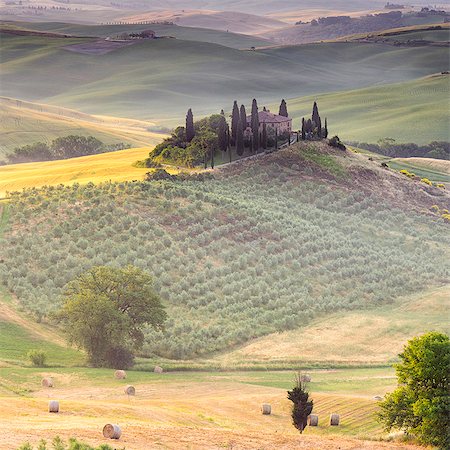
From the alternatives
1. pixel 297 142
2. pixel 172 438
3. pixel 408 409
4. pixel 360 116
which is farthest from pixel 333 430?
pixel 360 116

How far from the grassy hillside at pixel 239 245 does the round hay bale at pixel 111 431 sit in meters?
23.8

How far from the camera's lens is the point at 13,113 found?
176 m

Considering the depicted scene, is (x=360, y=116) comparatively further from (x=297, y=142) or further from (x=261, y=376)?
(x=261, y=376)

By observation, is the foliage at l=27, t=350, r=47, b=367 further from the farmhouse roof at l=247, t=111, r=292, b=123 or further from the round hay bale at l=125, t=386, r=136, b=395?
the farmhouse roof at l=247, t=111, r=292, b=123

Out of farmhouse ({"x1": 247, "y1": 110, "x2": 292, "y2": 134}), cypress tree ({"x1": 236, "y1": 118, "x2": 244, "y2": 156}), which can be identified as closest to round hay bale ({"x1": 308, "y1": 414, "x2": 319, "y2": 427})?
cypress tree ({"x1": 236, "y1": 118, "x2": 244, "y2": 156})

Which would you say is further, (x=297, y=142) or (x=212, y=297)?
(x=297, y=142)

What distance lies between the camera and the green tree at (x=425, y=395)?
38.1 metres

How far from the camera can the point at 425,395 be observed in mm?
38750

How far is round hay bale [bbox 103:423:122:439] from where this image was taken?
35.6 m

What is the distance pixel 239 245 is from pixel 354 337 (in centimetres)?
1843

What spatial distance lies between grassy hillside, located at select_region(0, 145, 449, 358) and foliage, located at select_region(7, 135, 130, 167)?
5323 centimetres

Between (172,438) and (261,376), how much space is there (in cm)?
1903

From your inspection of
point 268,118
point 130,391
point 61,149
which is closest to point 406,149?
point 61,149

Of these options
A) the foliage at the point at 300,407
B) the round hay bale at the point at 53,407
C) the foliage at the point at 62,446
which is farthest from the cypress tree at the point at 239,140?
the foliage at the point at 62,446
